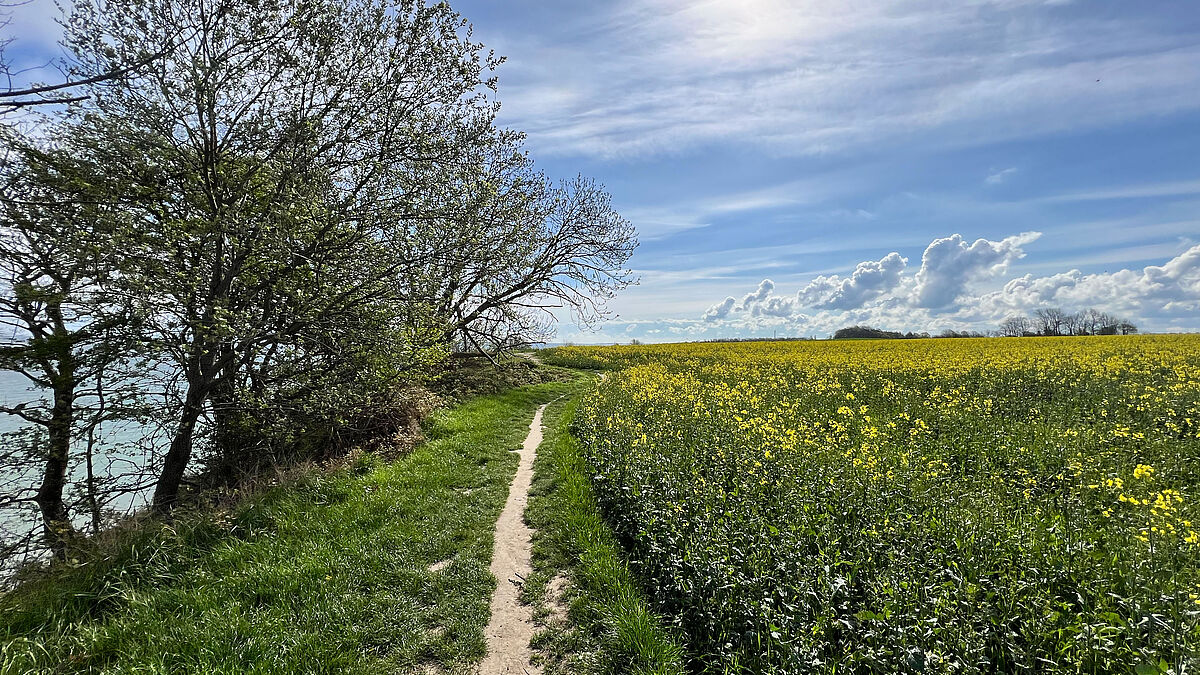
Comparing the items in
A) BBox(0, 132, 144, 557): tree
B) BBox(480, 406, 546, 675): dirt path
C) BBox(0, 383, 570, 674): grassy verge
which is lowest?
BBox(480, 406, 546, 675): dirt path

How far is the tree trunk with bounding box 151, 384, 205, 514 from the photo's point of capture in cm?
796

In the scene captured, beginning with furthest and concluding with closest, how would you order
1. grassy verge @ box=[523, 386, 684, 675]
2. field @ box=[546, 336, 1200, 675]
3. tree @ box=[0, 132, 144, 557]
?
tree @ box=[0, 132, 144, 557]
grassy verge @ box=[523, 386, 684, 675]
field @ box=[546, 336, 1200, 675]

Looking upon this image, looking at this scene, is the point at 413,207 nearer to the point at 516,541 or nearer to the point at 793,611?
the point at 516,541

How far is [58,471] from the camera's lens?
288 inches

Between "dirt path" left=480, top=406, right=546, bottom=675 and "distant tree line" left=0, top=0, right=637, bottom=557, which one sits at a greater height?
"distant tree line" left=0, top=0, right=637, bottom=557

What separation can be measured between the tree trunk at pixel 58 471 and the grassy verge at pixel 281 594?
1.42 metres

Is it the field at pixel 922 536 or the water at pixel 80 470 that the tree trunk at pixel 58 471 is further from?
the field at pixel 922 536

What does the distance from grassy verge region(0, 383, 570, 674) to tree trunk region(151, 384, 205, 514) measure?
1.78 m

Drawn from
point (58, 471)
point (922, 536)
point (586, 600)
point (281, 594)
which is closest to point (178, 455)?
point (58, 471)

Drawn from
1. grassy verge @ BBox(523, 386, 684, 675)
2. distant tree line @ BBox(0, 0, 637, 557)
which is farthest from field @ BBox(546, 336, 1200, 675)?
distant tree line @ BBox(0, 0, 637, 557)

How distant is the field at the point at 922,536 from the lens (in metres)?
3.50

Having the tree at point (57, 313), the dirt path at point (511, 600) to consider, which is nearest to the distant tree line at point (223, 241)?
the tree at point (57, 313)

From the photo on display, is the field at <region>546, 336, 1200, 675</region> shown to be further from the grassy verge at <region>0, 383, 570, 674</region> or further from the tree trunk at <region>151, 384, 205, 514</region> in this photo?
the tree trunk at <region>151, 384, 205, 514</region>

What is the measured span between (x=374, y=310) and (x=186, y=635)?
17.7ft
